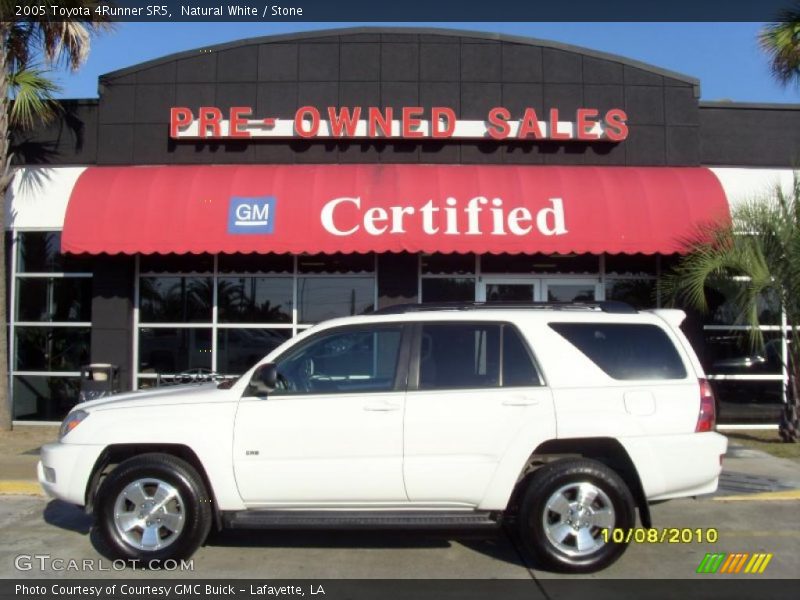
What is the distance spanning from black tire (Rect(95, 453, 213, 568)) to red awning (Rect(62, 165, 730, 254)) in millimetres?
5532

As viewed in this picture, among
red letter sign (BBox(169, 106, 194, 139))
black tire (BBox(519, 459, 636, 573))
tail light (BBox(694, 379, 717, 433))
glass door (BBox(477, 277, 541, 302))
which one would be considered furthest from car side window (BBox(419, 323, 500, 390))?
red letter sign (BBox(169, 106, 194, 139))

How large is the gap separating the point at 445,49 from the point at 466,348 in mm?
7959

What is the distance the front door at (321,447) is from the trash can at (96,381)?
6.62m

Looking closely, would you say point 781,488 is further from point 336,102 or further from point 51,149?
point 51,149

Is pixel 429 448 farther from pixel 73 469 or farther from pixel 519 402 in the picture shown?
pixel 73 469

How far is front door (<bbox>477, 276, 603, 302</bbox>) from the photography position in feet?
40.0

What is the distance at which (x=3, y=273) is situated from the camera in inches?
437

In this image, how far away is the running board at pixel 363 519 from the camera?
521 centimetres

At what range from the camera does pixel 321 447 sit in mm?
5242

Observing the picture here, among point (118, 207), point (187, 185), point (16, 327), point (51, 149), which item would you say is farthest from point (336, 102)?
point (16, 327)

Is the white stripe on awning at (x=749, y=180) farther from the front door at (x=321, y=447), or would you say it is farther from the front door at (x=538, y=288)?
the front door at (x=321, y=447)

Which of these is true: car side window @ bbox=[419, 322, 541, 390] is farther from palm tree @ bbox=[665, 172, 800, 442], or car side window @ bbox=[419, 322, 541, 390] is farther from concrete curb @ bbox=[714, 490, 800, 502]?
palm tree @ bbox=[665, 172, 800, 442]

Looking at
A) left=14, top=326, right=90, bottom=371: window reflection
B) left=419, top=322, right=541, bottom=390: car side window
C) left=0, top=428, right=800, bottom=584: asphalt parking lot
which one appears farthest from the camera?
left=14, top=326, right=90, bottom=371: window reflection
